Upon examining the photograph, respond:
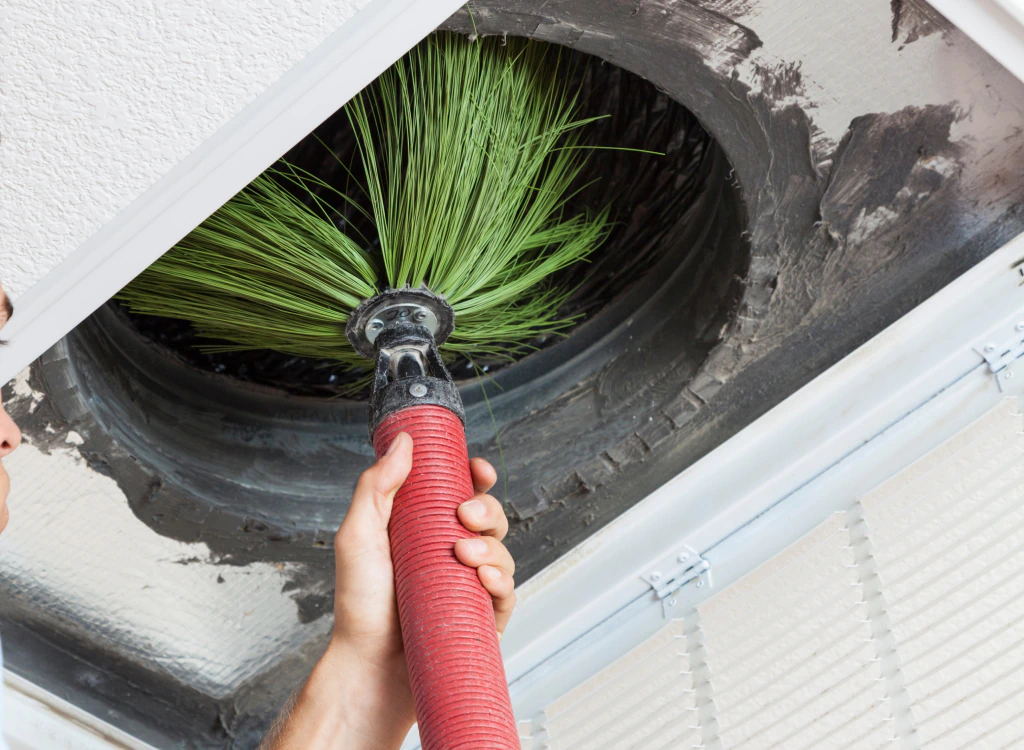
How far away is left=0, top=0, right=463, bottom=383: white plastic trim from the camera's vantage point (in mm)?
749

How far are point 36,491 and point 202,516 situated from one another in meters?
0.19

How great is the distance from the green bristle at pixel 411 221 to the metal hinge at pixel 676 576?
39cm

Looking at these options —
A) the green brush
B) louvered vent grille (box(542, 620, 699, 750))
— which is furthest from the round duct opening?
louvered vent grille (box(542, 620, 699, 750))

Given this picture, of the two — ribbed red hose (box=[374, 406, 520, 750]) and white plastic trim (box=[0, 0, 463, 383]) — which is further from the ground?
white plastic trim (box=[0, 0, 463, 383])

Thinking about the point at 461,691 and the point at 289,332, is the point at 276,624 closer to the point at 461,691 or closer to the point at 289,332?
the point at 289,332

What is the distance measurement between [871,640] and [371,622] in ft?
1.89

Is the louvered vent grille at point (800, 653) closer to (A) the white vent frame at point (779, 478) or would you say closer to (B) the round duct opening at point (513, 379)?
(A) the white vent frame at point (779, 478)

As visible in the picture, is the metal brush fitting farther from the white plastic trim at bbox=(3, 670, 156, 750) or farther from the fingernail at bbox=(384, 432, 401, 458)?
the white plastic trim at bbox=(3, 670, 156, 750)

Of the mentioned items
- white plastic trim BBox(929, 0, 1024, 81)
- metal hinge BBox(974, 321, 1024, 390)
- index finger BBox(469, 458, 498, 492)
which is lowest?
index finger BBox(469, 458, 498, 492)

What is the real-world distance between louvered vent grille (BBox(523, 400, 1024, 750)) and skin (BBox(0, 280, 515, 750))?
0.93 ft

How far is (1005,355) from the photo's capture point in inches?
42.4

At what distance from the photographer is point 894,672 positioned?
106cm

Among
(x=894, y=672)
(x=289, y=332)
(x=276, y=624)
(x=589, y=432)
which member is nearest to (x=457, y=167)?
(x=289, y=332)

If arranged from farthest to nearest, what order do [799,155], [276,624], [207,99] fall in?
[276,624], [799,155], [207,99]
